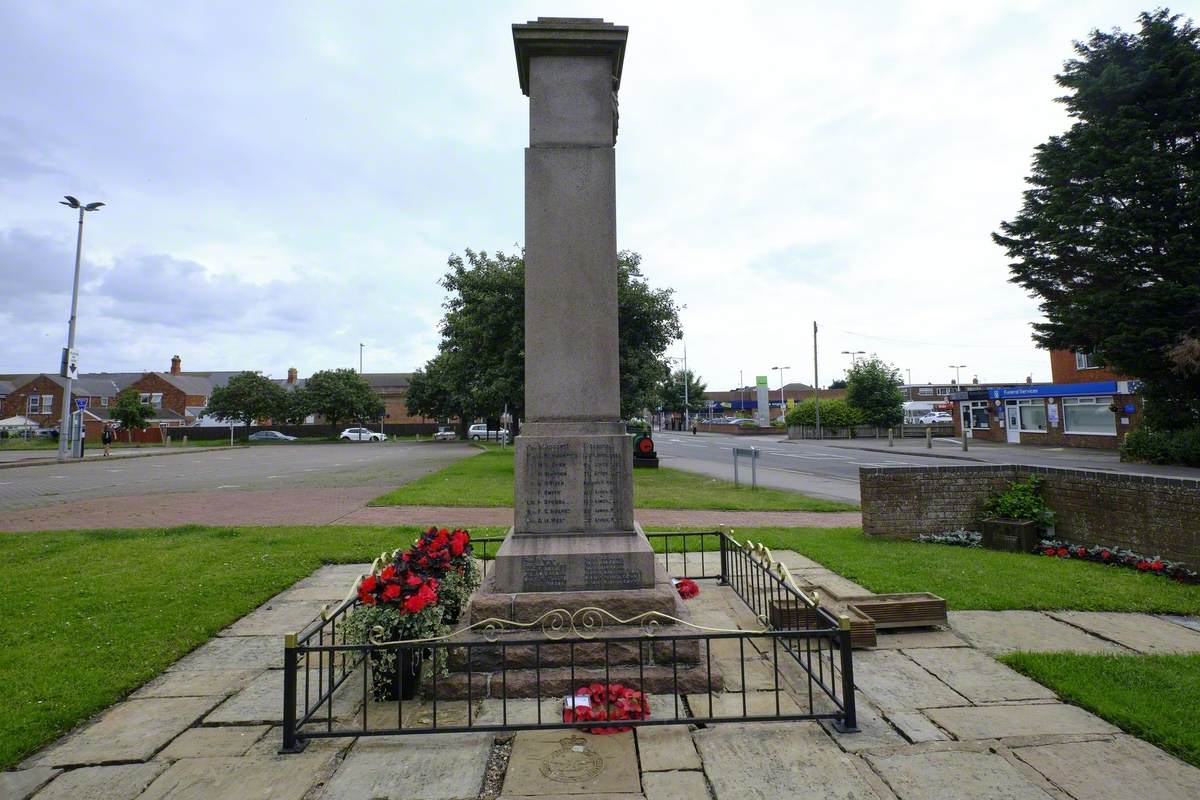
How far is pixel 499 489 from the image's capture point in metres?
16.0

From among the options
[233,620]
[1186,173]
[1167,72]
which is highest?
[1167,72]

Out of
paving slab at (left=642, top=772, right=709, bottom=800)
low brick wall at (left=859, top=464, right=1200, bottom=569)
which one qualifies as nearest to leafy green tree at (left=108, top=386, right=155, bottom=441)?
low brick wall at (left=859, top=464, right=1200, bottom=569)

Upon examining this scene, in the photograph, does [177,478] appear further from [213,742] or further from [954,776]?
[954,776]

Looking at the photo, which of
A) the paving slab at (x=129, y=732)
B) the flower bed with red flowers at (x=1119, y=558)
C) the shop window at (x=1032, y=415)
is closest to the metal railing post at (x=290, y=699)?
the paving slab at (x=129, y=732)

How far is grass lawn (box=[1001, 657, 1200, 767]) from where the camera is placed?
341cm

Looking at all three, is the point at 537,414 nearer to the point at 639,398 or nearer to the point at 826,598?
the point at 826,598

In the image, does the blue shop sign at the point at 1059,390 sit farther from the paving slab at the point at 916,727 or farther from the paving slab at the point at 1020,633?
the paving slab at the point at 916,727

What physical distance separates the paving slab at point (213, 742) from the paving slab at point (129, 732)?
0.28ft

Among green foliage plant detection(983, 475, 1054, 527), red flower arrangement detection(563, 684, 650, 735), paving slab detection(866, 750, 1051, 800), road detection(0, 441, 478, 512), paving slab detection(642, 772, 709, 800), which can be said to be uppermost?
green foliage plant detection(983, 475, 1054, 527)

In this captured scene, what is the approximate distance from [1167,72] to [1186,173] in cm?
376

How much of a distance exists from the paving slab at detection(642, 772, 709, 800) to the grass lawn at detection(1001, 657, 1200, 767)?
7.54ft

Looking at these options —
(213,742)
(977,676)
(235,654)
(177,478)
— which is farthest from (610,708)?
Answer: (177,478)

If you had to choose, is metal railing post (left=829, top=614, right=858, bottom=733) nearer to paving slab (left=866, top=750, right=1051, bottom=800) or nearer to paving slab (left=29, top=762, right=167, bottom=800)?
paving slab (left=866, top=750, right=1051, bottom=800)

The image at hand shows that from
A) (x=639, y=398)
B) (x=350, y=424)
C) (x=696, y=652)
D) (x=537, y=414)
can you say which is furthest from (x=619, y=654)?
(x=350, y=424)
